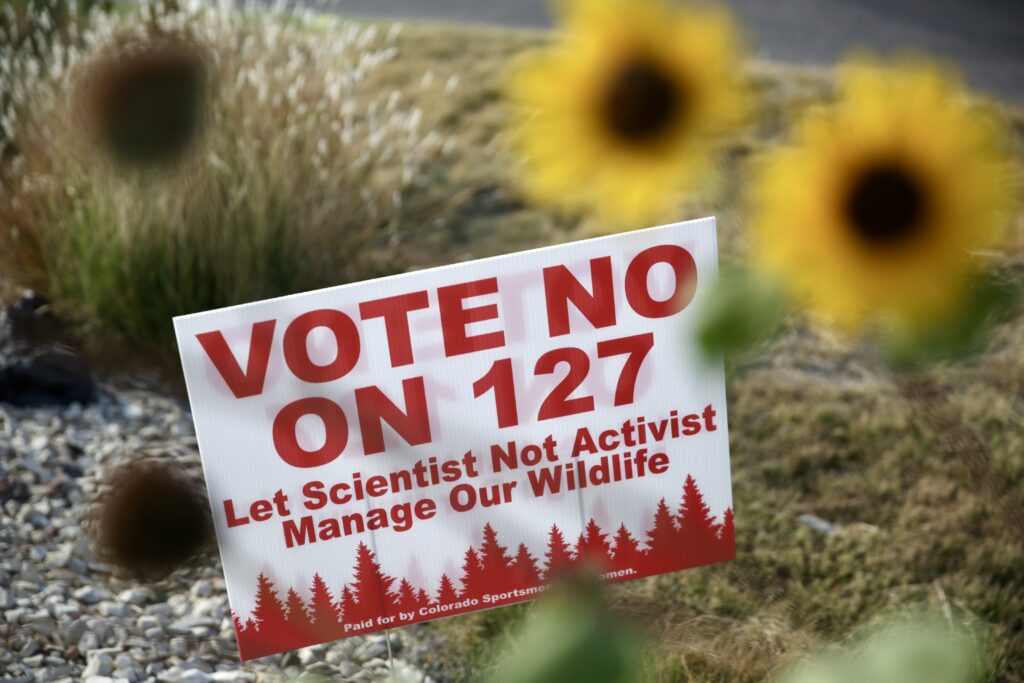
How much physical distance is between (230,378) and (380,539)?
0.34 m

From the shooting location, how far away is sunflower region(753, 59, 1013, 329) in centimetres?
33

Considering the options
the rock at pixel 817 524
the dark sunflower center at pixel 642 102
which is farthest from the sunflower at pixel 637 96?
the rock at pixel 817 524

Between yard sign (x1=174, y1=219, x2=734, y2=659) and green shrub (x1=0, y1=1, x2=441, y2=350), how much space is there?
1.37m

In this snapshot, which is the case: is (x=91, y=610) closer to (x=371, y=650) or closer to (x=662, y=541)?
(x=371, y=650)

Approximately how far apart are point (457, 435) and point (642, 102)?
4.40 feet

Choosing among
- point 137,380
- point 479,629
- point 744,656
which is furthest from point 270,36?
point 744,656

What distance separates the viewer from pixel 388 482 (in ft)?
5.63

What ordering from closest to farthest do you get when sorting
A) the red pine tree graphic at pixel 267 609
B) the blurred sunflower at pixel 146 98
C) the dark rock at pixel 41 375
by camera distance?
the red pine tree graphic at pixel 267 609, the dark rock at pixel 41 375, the blurred sunflower at pixel 146 98

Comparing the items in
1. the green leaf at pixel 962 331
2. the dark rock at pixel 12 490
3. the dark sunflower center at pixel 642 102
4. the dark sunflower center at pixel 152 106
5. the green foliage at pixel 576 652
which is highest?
the dark sunflower center at pixel 152 106

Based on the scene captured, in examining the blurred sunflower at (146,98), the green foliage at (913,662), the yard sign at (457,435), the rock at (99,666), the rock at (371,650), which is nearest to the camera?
the green foliage at (913,662)

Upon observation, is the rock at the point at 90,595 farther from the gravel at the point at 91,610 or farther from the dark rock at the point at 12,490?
the dark rock at the point at 12,490

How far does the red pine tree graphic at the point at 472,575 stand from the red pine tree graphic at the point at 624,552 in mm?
205

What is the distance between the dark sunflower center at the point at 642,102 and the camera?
0.39 meters

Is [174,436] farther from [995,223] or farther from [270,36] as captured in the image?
[995,223]
